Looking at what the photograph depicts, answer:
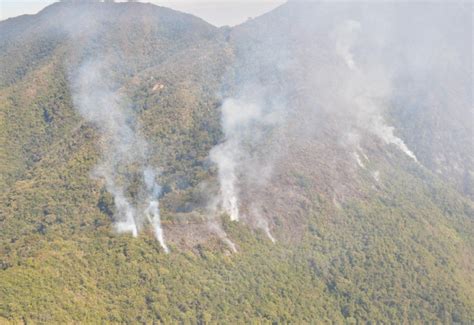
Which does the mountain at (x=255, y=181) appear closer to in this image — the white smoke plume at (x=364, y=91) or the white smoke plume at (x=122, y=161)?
the white smoke plume at (x=122, y=161)

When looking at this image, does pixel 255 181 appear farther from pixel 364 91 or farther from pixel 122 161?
pixel 364 91

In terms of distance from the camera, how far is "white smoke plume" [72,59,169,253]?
291 feet

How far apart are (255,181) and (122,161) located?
34.4 meters

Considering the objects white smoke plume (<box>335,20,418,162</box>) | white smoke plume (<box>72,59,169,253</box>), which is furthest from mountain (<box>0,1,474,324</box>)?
white smoke plume (<box>335,20,418,162</box>)

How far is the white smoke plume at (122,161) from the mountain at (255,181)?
544 mm

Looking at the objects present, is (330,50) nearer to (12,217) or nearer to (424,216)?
(424,216)

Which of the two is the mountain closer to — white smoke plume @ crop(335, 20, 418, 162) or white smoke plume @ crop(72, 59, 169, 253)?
white smoke plume @ crop(72, 59, 169, 253)

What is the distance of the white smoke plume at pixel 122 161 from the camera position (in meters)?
88.6

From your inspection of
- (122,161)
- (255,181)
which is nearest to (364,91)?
(255,181)

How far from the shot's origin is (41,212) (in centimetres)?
9875

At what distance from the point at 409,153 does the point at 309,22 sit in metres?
73.7

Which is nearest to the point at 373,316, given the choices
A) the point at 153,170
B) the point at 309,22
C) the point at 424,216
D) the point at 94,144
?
the point at 424,216

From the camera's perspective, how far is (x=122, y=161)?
116312mm

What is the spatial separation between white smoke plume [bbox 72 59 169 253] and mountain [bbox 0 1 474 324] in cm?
54
